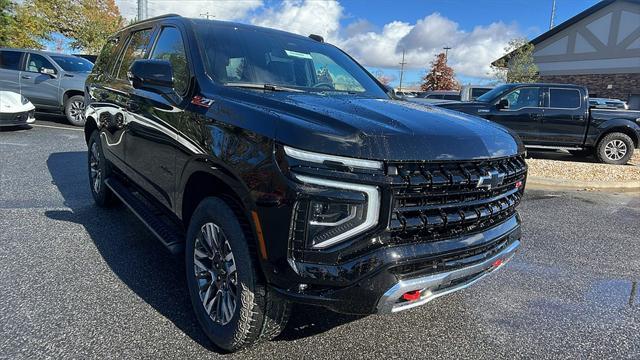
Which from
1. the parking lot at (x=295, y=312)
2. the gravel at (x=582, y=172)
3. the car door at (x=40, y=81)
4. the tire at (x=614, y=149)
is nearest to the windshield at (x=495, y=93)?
the gravel at (x=582, y=172)

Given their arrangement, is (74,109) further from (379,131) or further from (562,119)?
(562,119)

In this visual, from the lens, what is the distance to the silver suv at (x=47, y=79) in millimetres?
11039

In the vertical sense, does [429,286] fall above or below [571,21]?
below

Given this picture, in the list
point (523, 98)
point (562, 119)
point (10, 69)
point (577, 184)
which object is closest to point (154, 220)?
point (577, 184)

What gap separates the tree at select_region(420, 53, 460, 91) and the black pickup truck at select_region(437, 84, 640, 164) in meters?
44.1

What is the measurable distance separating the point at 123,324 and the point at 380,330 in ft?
5.25

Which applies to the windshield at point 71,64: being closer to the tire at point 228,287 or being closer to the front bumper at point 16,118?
the front bumper at point 16,118

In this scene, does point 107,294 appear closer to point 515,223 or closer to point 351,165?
point 351,165

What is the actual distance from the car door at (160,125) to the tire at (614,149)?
33.6ft

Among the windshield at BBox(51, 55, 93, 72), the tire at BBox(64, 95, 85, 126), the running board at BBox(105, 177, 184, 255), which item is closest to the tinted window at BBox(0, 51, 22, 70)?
the windshield at BBox(51, 55, 93, 72)

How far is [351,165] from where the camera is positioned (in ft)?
6.49

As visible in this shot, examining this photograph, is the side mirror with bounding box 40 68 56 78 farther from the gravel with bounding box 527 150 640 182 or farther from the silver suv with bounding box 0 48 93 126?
the gravel with bounding box 527 150 640 182

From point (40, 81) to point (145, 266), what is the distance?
9.88m

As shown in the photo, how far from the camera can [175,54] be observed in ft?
→ 10.6
